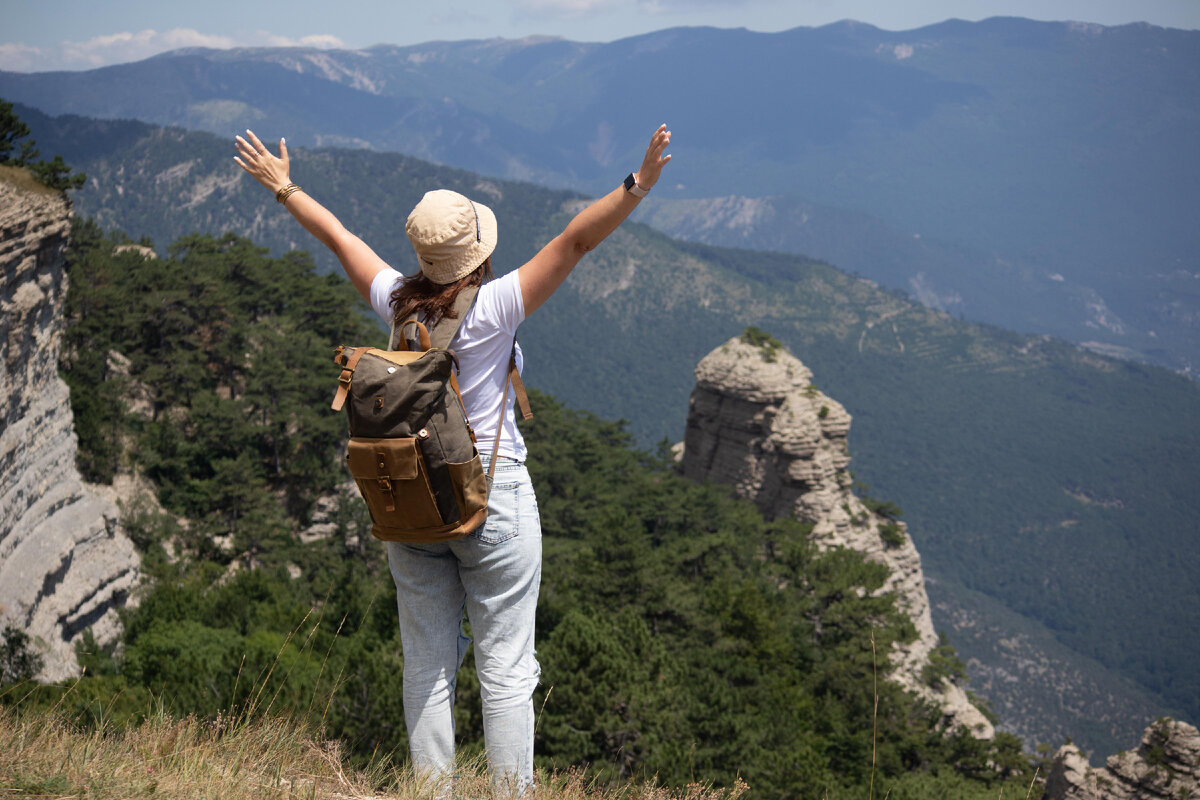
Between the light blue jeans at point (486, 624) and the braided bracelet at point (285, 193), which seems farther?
the braided bracelet at point (285, 193)

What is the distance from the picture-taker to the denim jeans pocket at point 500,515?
3.24 meters

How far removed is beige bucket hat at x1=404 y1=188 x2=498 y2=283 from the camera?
3211mm

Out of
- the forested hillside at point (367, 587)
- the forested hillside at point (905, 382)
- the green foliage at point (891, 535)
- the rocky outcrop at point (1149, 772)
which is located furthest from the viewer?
the forested hillside at point (905, 382)

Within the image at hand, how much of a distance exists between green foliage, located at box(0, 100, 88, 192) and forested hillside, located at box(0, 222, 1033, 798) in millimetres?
8268

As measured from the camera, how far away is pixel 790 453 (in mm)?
31203

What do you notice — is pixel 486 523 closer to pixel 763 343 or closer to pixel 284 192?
pixel 284 192

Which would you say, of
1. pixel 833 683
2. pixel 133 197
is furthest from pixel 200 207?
pixel 833 683

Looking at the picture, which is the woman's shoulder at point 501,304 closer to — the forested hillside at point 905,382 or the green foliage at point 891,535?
the green foliage at point 891,535

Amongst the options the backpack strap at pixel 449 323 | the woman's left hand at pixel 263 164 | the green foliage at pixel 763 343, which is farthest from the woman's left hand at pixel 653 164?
the green foliage at pixel 763 343

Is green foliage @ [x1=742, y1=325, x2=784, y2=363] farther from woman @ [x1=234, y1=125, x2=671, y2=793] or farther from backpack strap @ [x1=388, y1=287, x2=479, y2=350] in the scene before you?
backpack strap @ [x1=388, y1=287, x2=479, y2=350]

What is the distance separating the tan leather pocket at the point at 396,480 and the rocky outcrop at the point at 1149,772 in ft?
52.9

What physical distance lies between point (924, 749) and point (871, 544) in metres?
12.5

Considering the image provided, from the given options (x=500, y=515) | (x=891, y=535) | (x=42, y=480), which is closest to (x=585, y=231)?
(x=500, y=515)

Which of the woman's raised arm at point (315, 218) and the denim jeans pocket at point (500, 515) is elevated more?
the woman's raised arm at point (315, 218)
